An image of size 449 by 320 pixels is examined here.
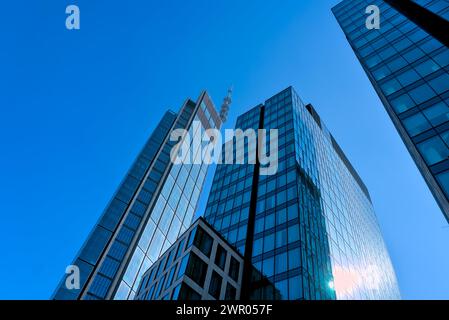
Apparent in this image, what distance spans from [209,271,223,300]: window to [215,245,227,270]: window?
56.3 inches

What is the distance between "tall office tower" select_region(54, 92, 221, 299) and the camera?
78.8m

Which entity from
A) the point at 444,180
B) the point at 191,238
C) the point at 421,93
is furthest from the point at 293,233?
the point at 421,93

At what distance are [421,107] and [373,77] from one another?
401 inches

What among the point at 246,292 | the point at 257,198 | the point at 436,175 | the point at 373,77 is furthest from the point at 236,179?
the point at 436,175

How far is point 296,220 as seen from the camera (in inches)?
1603

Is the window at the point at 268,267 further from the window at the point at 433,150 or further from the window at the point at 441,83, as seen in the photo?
Answer: the window at the point at 441,83

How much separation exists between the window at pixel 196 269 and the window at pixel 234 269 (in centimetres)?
434

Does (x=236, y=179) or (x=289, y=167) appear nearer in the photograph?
(x=289, y=167)

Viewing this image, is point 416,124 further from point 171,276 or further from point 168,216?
point 168,216

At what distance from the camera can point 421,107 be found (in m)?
29.6

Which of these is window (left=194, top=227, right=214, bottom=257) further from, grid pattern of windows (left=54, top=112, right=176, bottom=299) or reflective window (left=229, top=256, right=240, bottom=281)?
grid pattern of windows (left=54, top=112, right=176, bottom=299)

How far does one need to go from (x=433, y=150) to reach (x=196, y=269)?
23.7 metres

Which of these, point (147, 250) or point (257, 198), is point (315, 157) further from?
point (147, 250)

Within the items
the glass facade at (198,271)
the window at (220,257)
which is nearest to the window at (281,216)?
the glass facade at (198,271)
